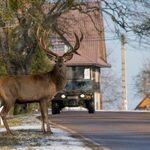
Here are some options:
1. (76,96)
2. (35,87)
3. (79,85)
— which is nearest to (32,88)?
(35,87)

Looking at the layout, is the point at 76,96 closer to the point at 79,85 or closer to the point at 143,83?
the point at 79,85

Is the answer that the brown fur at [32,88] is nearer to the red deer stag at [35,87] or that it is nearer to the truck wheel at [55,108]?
the red deer stag at [35,87]

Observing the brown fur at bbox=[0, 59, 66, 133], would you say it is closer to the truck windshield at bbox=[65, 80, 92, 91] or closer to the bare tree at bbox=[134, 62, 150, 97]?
the truck windshield at bbox=[65, 80, 92, 91]

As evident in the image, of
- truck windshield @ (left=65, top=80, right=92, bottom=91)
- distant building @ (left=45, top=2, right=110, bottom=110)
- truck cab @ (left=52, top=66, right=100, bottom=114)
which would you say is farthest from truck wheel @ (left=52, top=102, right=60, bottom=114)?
distant building @ (left=45, top=2, right=110, bottom=110)

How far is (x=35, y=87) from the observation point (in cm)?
1905

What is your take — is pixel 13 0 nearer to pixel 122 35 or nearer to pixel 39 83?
pixel 39 83

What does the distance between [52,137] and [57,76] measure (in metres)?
1.98

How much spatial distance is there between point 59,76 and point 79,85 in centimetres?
1890

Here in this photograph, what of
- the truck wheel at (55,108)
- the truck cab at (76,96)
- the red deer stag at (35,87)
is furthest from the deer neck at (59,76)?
the truck wheel at (55,108)

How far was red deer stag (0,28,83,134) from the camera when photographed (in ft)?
61.2

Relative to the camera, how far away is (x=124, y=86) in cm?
5819

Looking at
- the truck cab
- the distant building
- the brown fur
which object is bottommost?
the truck cab

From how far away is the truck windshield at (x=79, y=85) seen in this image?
3738 cm

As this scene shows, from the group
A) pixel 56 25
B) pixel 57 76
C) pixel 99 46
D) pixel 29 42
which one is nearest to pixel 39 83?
pixel 57 76
